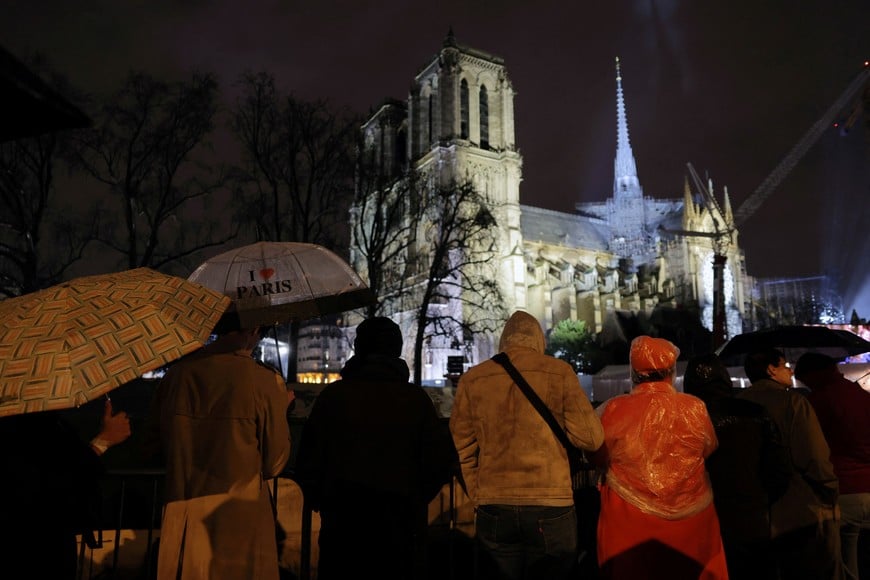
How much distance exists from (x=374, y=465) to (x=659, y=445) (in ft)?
5.82

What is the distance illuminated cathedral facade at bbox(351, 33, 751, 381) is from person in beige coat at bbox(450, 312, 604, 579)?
4539 cm

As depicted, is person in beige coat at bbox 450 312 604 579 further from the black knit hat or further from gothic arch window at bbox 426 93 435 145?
gothic arch window at bbox 426 93 435 145

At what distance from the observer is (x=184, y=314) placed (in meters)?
2.60

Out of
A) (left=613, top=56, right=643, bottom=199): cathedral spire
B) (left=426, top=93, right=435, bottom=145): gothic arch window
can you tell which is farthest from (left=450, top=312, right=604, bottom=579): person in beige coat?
(left=613, top=56, right=643, bottom=199): cathedral spire

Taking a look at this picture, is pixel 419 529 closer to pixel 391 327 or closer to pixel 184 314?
pixel 391 327

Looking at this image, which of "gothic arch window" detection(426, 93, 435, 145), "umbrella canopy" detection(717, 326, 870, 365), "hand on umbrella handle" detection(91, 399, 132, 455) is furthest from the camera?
"gothic arch window" detection(426, 93, 435, 145)

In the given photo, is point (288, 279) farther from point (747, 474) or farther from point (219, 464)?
point (747, 474)

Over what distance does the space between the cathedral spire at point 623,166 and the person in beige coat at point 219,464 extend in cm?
11013

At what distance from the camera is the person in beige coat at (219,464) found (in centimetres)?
322

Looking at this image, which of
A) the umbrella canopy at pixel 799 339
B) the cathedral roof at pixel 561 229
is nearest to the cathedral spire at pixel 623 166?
the cathedral roof at pixel 561 229

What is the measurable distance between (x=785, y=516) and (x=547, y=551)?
2.37 meters

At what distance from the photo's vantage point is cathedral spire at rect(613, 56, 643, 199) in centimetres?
10988

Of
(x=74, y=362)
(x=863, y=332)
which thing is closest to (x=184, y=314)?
(x=74, y=362)

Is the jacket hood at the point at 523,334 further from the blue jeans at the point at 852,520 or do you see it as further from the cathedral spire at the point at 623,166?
the cathedral spire at the point at 623,166
